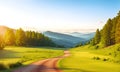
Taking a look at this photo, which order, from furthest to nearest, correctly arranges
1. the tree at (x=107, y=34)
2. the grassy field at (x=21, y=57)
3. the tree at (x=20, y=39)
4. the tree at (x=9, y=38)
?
the tree at (x=20, y=39), the tree at (x=9, y=38), the tree at (x=107, y=34), the grassy field at (x=21, y=57)

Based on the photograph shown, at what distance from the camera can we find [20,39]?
151 metres

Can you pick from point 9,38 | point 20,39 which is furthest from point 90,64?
point 20,39

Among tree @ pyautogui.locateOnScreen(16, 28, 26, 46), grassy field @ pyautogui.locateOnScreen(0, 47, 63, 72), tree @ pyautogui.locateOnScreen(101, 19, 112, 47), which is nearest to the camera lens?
grassy field @ pyautogui.locateOnScreen(0, 47, 63, 72)

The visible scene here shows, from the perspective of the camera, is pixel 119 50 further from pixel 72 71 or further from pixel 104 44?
pixel 72 71

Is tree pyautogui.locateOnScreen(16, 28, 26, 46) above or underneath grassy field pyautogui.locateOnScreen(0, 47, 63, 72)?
above

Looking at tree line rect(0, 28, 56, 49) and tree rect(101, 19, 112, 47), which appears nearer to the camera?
tree rect(101, 19, 112, 47)

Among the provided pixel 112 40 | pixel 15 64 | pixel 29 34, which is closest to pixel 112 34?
pixel 112 40

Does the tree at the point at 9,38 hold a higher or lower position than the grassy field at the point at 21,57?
higher

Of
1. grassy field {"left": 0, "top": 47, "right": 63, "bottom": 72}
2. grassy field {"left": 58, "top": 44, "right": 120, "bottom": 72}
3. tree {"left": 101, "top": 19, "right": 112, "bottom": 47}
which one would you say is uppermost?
tree {"left": 101, "top": 19, "right": 112, "bottom": 47}

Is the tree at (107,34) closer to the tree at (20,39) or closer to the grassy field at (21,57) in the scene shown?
the grassy field at (21,57)

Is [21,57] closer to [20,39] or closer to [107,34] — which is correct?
[107,34]

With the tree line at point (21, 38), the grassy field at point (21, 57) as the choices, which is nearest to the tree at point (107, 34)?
the grassy field at point (21, 57)

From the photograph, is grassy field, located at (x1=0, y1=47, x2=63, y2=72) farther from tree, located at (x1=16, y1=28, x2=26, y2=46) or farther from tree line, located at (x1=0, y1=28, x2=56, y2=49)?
tree, located at (x1=16, y1=28, x2=26, y2=46)

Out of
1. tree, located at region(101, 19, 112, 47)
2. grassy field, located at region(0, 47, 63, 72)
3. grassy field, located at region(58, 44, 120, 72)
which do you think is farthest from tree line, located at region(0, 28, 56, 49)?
grassy field, located at region(58, 44, 120, 72)
